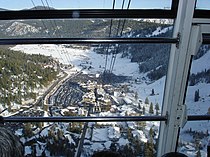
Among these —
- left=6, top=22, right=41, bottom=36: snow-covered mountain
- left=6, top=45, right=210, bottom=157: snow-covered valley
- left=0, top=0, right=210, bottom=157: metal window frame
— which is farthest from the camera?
left=6, top=45, right=210, bottom=157: snow-covered valley

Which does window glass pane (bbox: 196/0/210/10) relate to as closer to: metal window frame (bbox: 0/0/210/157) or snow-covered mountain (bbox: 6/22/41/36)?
metal window frame (bbox: 0/0/210/157)

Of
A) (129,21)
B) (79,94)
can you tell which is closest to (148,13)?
(129,21)

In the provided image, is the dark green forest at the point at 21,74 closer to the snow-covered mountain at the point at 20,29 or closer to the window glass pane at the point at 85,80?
the window glass pane at the point at 85,80

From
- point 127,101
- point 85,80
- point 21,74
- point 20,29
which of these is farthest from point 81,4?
point 127,101

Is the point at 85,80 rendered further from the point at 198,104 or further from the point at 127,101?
the point at 198,104

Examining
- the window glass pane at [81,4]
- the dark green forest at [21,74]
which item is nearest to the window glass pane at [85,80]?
the dark green forest at [21,74]

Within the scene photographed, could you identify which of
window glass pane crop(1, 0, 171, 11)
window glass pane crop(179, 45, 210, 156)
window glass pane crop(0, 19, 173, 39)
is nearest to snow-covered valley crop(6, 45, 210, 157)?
window glass pane crop(179, 45, 210, 156)
